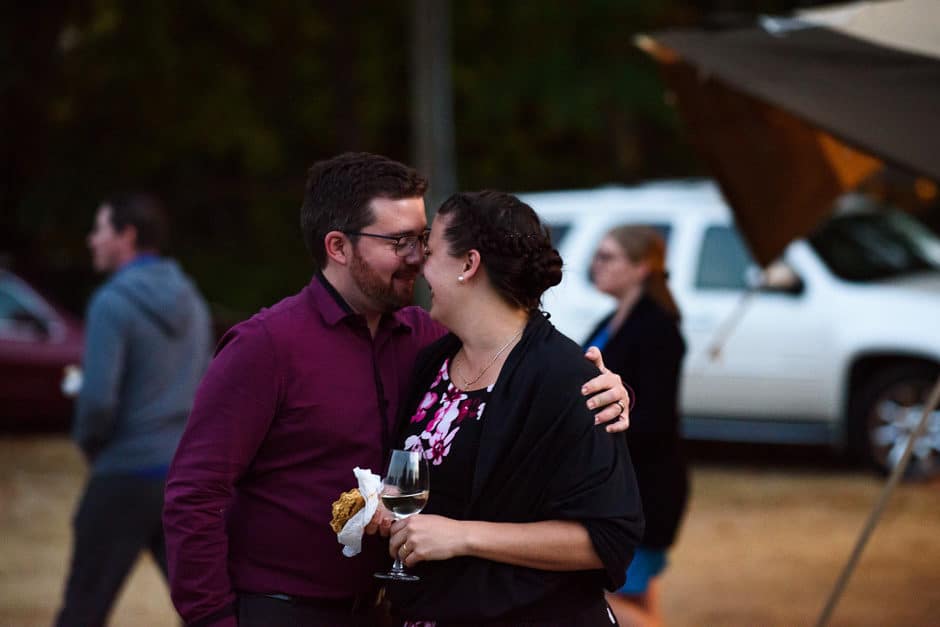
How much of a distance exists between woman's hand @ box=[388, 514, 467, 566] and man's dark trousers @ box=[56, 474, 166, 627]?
252cm

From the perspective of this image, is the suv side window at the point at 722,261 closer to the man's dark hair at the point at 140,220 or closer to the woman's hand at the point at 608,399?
the man's dark hair at the point at 140,220

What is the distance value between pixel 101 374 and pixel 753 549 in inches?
187

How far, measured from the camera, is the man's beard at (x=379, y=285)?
3.21 meters

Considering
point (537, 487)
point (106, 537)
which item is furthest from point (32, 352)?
point (537, 487)

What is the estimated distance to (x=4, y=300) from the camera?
1312cm

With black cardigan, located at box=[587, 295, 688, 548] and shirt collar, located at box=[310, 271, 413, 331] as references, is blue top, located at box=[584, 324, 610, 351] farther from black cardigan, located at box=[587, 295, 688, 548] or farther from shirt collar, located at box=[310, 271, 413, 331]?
shirt collar, located at box=[310, 271, 413, 331]

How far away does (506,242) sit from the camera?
298 cm

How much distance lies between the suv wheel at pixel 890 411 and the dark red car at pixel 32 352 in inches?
276

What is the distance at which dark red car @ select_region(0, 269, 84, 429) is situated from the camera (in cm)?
1280

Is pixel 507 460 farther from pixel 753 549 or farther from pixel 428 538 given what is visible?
pixel 753 549

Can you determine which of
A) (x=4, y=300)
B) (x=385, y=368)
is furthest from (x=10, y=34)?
(x=385, y=368)

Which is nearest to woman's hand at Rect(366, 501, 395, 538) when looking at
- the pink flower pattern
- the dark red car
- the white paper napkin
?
the white paper napkin

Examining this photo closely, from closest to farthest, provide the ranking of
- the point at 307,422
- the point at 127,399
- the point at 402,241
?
the point at 307,422 → the point at 402,241 → the point at 127,399

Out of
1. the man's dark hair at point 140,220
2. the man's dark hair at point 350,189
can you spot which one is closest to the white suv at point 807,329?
the man's dark hair at point 140,220
